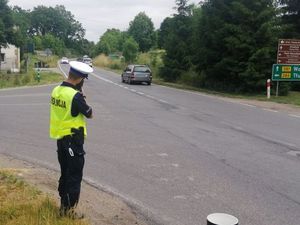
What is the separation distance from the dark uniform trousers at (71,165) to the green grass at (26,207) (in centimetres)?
20

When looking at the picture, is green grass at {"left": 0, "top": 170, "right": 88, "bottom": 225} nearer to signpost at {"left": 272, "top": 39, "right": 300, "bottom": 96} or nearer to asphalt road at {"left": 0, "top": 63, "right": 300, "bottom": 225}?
asphalt road at {"left": 0, "top": 63, "right": 300, "bottom": 225}

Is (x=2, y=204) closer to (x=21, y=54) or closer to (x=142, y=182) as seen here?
(x=142, y=182)

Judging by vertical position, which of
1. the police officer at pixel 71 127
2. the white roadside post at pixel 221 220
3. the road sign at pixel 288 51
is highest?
the road sign at pixel 288 51

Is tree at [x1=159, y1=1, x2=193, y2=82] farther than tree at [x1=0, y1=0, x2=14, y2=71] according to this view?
No

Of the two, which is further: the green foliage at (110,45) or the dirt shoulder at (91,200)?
the green foliage at (110,45)

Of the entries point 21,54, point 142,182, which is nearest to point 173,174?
point 142,182

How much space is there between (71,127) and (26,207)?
1088 millimetres

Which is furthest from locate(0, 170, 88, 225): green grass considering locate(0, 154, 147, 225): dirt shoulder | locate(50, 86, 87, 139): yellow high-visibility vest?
locate(50, 86, 87, 139): yellow high-visibility vest

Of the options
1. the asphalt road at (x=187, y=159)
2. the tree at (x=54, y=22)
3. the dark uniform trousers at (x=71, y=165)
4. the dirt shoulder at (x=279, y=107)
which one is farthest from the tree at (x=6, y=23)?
the tree at (x=54, y=22)

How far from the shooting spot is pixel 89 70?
17.7 feet

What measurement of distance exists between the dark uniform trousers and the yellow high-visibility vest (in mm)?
98

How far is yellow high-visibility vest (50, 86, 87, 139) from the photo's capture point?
5273 mm

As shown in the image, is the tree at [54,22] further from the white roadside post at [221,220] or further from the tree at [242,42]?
the white roadside post at [221,220]

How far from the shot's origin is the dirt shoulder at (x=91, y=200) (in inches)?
229
